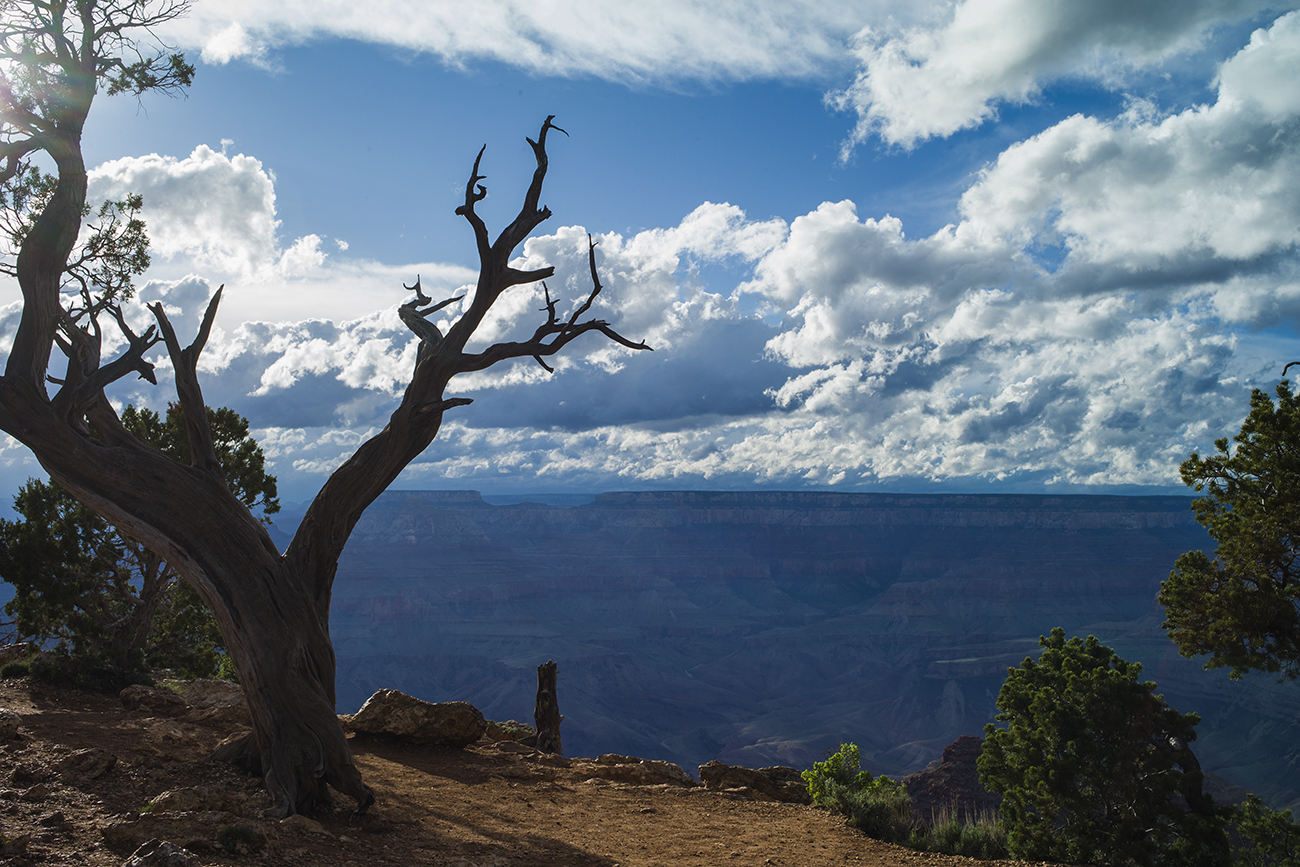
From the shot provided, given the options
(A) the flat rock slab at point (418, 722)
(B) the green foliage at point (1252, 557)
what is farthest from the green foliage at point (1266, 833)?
(A) the flat rock slab at point (418, 722)

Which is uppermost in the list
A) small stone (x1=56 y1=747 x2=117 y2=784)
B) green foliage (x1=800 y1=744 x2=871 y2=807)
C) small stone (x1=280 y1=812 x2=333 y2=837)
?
small stone (x1=56 y1=747 x2=117 y2=784)

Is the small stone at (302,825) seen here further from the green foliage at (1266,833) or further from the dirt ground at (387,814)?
the green foliage at (1266,833)

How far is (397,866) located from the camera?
7.09 m

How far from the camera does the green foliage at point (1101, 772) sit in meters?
15.1

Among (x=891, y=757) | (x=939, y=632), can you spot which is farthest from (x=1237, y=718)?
(x=939, y=632)

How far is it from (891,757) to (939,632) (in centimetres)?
6777

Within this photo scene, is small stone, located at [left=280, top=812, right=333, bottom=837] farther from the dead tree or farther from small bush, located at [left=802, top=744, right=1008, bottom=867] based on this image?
small bush, located at [left=802, top=744, right=1008, bottom=867]

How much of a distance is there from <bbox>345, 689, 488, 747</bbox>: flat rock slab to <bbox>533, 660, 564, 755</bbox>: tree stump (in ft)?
8.04

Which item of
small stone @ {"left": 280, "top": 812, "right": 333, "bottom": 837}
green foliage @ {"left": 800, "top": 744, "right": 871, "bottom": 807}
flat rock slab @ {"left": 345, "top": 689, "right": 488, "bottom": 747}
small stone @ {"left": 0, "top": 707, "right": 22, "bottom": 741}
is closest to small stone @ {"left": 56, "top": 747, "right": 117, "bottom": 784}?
small stone @ {"left": 0, "top": 707, "right": 22, "bottom": 741}

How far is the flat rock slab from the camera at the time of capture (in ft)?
46.0

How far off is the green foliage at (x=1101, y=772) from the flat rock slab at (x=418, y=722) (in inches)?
383

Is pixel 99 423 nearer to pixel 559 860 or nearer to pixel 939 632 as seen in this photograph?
pixel 559 860

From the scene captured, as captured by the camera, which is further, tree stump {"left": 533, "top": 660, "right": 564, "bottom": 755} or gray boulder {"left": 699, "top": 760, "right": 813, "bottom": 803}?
tree stump {"left": 533, "top": 660, "right": 564, "bottom": 755}

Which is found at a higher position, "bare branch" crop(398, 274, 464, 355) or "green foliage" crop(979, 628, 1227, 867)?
"bare branch" crop(398, 274, 464, 355)
